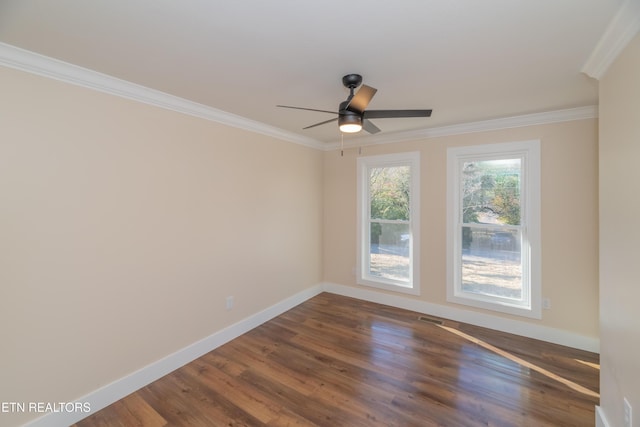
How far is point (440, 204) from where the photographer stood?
11.6 ft

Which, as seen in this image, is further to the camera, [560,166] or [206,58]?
[560,166]

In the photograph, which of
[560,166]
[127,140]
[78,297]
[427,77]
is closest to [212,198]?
[127,140]

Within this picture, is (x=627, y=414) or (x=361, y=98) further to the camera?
(x=361, y=98)

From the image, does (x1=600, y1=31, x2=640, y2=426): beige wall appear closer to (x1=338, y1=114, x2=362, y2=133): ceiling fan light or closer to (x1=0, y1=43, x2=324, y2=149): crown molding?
(x1=338, y1=114, x2=362, y2=133): ceiling fan light

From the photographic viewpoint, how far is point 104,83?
2.01m

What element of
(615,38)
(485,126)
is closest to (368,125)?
(615,38)

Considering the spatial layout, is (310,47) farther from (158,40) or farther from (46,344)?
(46,344)

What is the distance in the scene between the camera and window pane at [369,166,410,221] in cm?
390

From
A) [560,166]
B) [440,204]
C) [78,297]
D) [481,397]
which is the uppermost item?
[560,166]

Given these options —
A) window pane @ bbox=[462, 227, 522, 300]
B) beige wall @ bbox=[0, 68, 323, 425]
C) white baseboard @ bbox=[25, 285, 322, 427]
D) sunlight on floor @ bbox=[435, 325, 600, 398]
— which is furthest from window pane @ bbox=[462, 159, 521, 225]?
white baseboard @ bbox=[25, 285, 322, 427]

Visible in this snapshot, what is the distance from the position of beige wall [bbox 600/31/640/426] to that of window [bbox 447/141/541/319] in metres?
1.33

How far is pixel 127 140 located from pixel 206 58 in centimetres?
97

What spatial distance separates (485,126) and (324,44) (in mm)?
2482

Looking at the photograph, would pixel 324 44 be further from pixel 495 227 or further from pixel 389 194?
pixel 495 227
